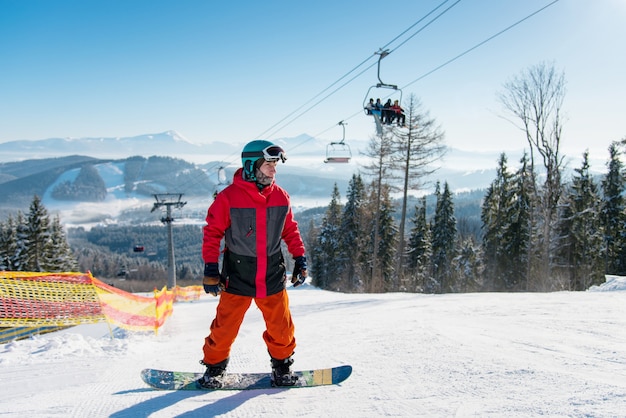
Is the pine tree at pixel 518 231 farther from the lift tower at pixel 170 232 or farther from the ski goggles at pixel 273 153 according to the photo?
the ski goggles at pixel 273 153

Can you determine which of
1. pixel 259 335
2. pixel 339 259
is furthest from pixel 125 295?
pixel 339 259

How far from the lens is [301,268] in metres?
3.48

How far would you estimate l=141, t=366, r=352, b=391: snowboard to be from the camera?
3137mm

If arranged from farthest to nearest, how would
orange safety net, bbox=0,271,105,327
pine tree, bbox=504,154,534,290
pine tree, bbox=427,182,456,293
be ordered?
pine tree, bbox=427,182,456,293
pine tree, bbox=504,154,534,290
orange safety net, bbox=0,271,105,327

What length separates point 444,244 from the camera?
126 feet

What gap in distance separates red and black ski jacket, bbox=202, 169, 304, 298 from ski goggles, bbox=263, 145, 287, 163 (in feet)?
0.78

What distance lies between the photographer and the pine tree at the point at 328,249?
39688mm

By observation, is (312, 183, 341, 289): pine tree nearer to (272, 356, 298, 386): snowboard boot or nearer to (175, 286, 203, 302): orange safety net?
(175, 286, 203, 302): orange safety net

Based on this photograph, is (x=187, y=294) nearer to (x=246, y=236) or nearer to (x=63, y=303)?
(x=63, y=303)

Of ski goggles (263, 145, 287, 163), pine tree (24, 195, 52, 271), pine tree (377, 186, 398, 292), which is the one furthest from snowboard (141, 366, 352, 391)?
pine tree (24, 195, 52, 271)

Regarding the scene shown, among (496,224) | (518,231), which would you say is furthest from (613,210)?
(496,224)

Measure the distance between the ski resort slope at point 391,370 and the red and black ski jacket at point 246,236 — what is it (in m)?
0.84

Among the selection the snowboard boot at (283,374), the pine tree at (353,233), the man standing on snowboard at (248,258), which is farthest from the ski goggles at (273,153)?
the pine tree at (353,233)

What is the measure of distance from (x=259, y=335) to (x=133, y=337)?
1.93 meters
